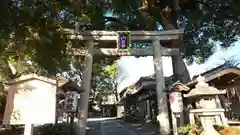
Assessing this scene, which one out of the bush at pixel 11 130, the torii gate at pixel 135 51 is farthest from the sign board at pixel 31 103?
the bush at pixel 11 130

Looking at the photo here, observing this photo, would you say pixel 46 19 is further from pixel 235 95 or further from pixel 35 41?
pixel 235 95

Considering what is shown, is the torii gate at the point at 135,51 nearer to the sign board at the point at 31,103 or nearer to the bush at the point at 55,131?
the bush at the point at 55,131

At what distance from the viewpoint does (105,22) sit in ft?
46.1

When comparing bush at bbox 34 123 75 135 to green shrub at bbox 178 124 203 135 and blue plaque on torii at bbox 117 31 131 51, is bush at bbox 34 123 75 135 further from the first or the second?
green shrub at bbox 178 124 203 135

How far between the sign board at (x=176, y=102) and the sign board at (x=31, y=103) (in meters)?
4.81

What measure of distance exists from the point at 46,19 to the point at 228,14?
9.87 metres

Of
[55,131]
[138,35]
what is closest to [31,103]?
[55,131]

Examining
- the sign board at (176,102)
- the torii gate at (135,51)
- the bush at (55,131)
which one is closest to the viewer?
the sign board at (176,102)

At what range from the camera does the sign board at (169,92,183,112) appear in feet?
30.2

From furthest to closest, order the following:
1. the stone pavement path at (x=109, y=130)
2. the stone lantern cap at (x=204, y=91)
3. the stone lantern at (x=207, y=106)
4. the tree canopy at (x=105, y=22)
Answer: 1. the stone pavement path at (x=109, y=130)
2. the tree canopy at (x=105, y=22)
3. the stone lantern cap at (x=204, y=91)
4. the stone lantern at (x=207, y=106)

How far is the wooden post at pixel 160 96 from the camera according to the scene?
10.0 meters

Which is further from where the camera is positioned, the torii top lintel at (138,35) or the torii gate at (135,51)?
the torii top lintel at (138,35)

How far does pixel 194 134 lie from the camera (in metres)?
8.49

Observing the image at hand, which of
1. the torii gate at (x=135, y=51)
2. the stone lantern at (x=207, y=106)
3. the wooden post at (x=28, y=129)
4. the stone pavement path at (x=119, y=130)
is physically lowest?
the stone pavement path at (x=119, y=130)
